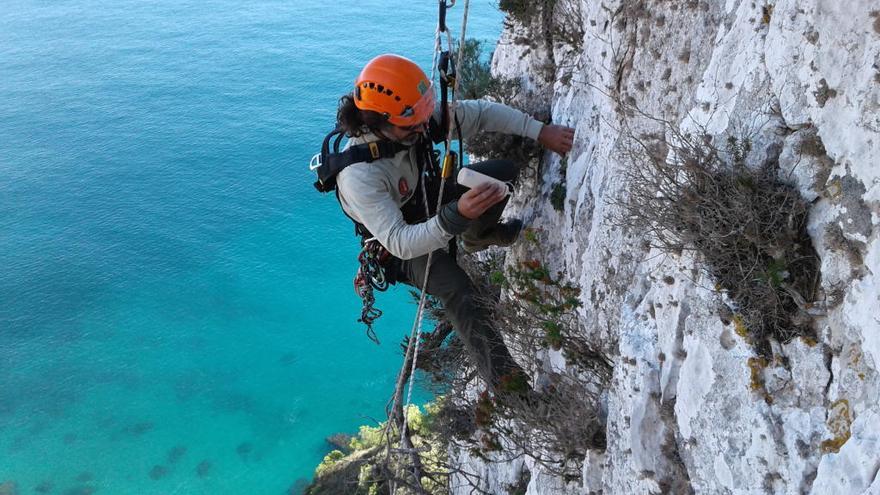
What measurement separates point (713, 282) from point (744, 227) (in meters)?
0.43

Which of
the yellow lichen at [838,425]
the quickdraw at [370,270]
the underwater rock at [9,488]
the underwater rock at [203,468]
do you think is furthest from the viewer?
the underwater rock at [203,468]

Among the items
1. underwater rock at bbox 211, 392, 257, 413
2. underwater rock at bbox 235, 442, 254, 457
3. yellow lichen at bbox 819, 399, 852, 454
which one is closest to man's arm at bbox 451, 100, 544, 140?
yellow lichen at bbox 819, 399, 852, 454

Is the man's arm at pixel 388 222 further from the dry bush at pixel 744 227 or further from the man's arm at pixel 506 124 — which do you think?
the dry bush at pixel 744 227

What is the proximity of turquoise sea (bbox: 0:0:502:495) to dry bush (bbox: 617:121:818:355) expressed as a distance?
908 inches

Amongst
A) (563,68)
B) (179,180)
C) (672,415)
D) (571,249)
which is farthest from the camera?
(179,180)

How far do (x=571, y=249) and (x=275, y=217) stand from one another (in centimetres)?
2905

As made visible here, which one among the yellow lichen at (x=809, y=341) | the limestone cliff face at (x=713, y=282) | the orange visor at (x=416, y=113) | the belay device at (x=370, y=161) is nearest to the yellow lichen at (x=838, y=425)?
the limestone cliff face at (x=713, y=282)

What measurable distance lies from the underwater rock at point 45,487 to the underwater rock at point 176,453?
3.80 meters

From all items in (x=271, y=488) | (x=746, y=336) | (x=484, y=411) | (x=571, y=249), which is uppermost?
(x=746, y=336)

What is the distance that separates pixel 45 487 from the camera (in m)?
22.9

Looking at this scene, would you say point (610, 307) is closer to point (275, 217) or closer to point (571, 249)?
point (571, 249)

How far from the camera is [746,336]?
300cm

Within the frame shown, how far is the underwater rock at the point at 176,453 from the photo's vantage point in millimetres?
23828

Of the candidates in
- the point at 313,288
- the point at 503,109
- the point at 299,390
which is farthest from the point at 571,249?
the point at 313,288
